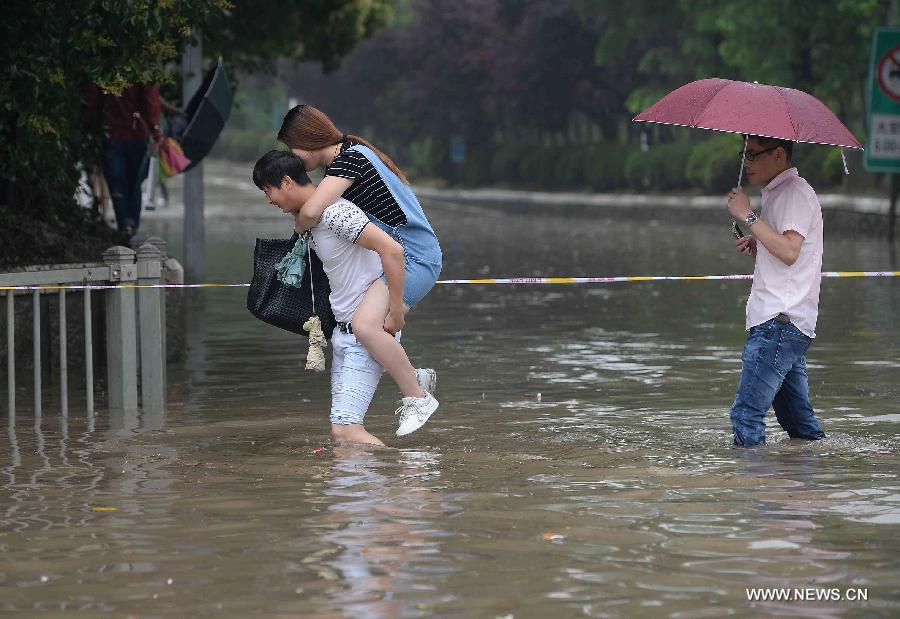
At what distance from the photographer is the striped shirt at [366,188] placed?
871 cm

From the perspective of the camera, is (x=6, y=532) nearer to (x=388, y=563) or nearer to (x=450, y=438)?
(x=388, y=563)

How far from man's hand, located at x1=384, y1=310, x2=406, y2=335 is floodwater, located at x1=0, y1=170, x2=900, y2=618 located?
0.60 metres

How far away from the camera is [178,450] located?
9594mm

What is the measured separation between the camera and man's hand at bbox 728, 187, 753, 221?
8.64 m

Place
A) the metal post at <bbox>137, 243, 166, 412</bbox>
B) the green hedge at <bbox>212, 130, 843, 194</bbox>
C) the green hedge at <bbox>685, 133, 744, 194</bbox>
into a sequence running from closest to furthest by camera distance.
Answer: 1. the metal post at <bbox>137, 243, 166, 412</bbox>
2. the green hedge at <bbox>212, 130, 843, 194</bbox>
3. the green hedge at <bbox>685, 133, 744, 194</bbox>

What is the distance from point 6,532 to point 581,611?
2370mm

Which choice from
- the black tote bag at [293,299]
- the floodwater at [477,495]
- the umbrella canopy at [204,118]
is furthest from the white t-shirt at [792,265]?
the umbrella canopy at [204,118]

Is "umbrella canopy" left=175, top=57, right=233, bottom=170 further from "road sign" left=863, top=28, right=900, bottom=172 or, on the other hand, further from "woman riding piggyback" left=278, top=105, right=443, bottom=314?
"woman riding piggyback" left=278, top=105, right=443, bottom=314

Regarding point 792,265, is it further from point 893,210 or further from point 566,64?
point 566,64

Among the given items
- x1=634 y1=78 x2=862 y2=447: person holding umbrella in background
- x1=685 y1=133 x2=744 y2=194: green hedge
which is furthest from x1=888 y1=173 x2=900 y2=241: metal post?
x1=634 y1=78 x2=862 y2=447: person holding umbrella in background

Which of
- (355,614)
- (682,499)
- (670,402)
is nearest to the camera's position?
(355,614)

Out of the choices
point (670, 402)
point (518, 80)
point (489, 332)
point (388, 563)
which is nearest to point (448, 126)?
point (518, 80)

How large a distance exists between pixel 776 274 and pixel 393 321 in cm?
166

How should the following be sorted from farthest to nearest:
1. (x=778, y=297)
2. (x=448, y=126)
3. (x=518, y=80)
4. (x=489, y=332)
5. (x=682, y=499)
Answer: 1. (x=448, y=126)
2. (x=518, y=80)
3. (x=489, y=332)
4. (x=778, y=297)
5. (x=682, y=499)
